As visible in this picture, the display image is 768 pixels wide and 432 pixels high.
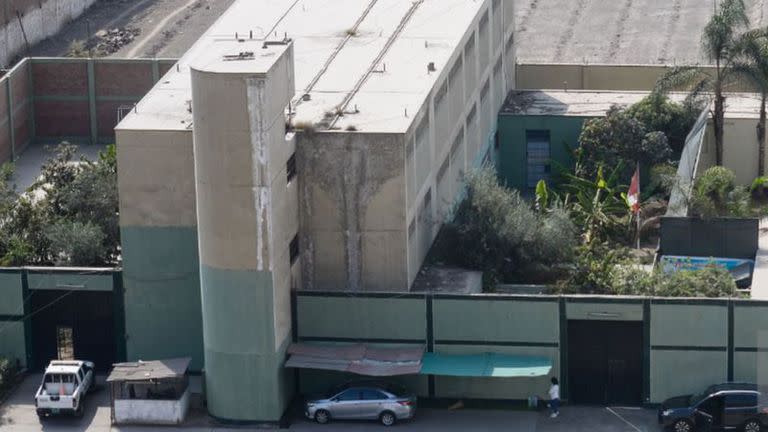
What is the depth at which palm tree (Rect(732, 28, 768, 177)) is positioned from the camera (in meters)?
66.0

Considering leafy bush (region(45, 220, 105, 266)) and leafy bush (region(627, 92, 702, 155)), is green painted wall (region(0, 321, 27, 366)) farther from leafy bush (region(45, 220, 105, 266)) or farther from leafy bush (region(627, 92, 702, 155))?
leafy bush (region(627, 92, 702, 155))

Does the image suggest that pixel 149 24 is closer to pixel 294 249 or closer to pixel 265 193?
pixel 294 249

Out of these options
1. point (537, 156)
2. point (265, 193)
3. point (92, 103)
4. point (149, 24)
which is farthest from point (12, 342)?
point (149, 24)

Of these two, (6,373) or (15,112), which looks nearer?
(6,373)

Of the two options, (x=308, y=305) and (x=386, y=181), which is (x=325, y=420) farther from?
(x=386, y=181)

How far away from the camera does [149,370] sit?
5238 cm

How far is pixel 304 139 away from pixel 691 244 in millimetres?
14291

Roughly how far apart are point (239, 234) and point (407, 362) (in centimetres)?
588

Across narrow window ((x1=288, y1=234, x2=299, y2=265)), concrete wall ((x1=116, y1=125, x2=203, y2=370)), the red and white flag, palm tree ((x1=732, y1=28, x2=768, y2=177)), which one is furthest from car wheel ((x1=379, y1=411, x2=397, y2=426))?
palm tree ((x1=732, y1=28, x2=768, y2=177))

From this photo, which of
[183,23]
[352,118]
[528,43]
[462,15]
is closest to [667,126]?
[462,15]

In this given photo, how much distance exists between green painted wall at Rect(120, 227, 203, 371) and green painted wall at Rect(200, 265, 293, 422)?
115 inches

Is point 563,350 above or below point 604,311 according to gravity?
below

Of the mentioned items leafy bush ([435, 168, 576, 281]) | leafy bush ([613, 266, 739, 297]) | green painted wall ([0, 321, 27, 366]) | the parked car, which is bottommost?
the parked car

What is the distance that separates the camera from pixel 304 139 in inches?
2069
